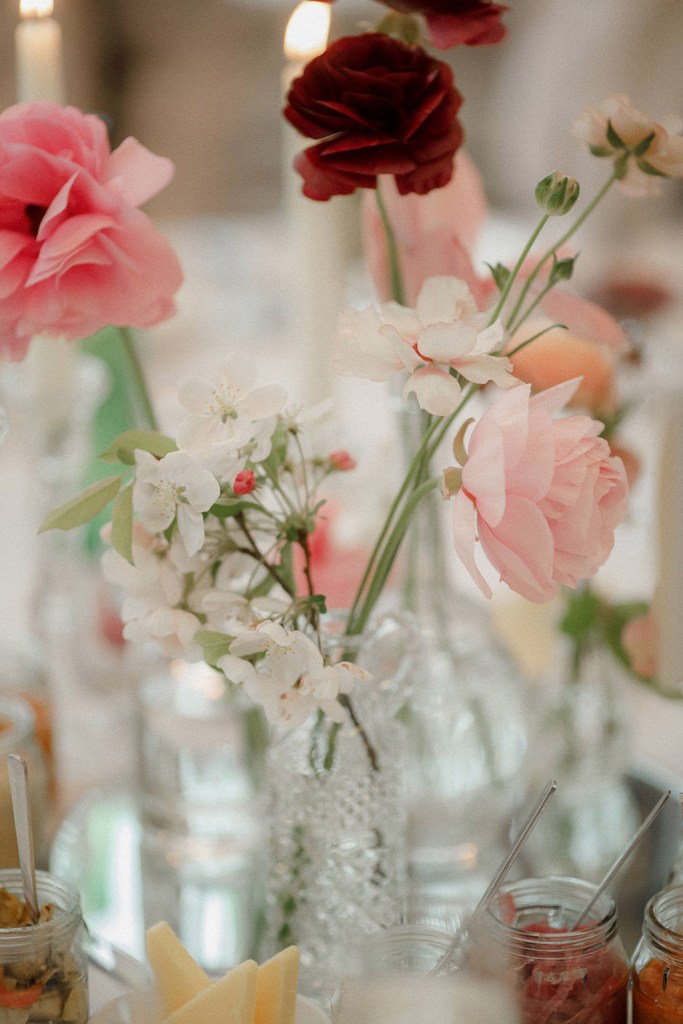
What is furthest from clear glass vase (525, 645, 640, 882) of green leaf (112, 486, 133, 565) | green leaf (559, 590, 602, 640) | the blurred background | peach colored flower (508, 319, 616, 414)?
the blurred background

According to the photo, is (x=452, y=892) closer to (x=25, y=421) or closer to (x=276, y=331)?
(x=25, y=421)

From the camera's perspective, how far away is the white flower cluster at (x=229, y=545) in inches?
15.4

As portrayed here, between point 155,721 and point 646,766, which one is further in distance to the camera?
point 646,766

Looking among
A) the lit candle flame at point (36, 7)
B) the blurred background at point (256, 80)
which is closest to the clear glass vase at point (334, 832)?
the lit candle flame at point (36, 7)

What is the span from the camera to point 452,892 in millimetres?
606

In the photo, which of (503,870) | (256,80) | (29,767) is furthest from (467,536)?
(256,80)

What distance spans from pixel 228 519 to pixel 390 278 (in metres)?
0.16

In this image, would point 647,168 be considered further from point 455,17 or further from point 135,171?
point 135,171

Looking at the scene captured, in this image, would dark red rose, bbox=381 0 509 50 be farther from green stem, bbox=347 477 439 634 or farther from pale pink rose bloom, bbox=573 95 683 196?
green stem, bbox=347 477 439 634

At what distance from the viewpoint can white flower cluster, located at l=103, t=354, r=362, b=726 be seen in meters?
0.39

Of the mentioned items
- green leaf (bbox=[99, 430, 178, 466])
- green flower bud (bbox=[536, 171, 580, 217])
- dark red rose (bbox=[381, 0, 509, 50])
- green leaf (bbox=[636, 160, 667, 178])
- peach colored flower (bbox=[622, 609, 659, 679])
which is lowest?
→ peach colored flower (bbox=[622, 609, 659, 679])

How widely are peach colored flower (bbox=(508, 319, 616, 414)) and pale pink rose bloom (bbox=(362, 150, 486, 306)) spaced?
0.20 feet

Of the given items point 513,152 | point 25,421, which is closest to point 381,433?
Result: point 25,421

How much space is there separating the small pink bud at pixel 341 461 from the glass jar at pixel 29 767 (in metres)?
0.22
